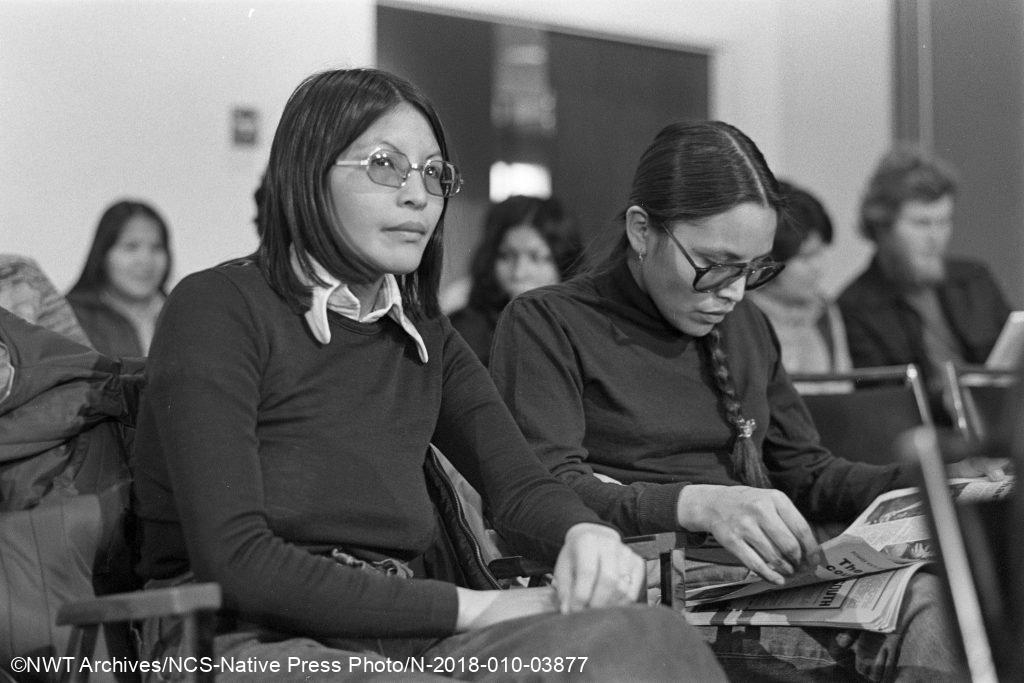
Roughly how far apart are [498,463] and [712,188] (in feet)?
2.24

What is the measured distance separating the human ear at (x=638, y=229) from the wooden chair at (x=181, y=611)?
1.20 m

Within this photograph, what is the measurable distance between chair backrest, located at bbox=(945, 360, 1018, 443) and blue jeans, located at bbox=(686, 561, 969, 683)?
1598 mm

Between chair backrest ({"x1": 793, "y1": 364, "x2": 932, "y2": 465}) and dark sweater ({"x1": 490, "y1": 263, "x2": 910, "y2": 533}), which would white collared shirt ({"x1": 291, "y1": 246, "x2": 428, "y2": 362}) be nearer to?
dark sweater ({"x1": 490, "y1": 263, "x2": 910, "y2": 533})

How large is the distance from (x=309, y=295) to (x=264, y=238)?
0.12 metres

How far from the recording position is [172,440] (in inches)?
65.4

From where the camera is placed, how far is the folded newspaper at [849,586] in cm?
212

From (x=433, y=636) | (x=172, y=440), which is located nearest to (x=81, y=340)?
(x=172, y=440)

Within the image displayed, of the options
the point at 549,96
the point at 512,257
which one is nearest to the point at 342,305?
the point at 512,257

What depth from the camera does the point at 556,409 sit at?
7.54ft

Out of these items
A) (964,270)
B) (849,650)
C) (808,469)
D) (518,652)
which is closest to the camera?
(518,652)

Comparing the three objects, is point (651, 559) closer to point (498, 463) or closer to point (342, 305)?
point (498, 463)

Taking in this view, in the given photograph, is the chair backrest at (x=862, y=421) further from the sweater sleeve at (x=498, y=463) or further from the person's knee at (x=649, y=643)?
the person's knee at (x=649, y=643)

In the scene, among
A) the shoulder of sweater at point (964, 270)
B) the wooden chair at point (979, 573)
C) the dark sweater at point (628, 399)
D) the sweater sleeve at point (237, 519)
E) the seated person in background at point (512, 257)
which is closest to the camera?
the wooden chair at point (979, 573)

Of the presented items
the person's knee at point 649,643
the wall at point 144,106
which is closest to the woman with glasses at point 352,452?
the person's knee at point 649,643
